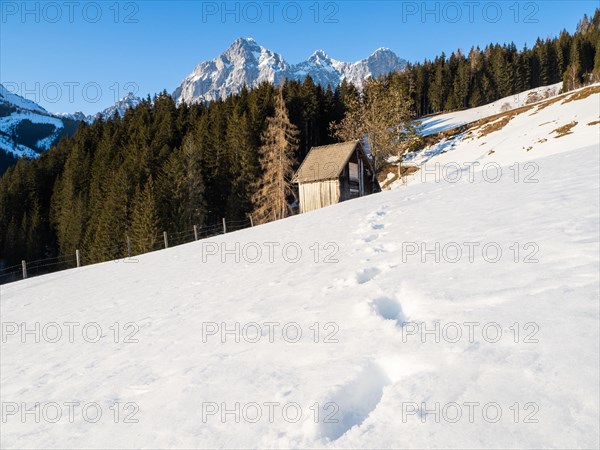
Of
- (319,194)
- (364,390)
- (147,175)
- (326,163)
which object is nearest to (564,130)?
(326,163)

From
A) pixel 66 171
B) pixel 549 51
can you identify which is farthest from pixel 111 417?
pixel 549 51

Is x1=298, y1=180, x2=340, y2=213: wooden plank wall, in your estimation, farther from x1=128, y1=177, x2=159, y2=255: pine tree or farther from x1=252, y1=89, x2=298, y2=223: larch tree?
x1=128, y1=177, x2=159, y2=255: pine tree

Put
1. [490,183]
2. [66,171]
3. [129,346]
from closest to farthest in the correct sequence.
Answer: [129,346] → [490,183] → [66,171]

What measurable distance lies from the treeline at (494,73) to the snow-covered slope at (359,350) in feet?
286

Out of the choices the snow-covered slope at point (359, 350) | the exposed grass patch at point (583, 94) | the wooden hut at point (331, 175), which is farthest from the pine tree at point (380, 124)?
the snow-covered slope at point (359, 350)

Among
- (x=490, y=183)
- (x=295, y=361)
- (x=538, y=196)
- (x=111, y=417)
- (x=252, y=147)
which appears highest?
(x=252, y=147)

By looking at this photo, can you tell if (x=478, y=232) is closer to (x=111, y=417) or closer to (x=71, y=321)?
(x=111, y=417)

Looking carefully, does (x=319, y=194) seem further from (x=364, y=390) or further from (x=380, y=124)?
(x=364, y=390)

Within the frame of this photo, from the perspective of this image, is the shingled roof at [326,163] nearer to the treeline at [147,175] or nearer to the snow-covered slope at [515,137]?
the snow-covered slope at [515,137]

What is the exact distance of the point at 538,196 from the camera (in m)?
7.93

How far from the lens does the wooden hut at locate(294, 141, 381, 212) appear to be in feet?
91.1

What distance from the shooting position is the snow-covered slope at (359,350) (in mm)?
2400

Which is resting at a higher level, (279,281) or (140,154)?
(140,154)

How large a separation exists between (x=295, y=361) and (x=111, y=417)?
189 centimetres
